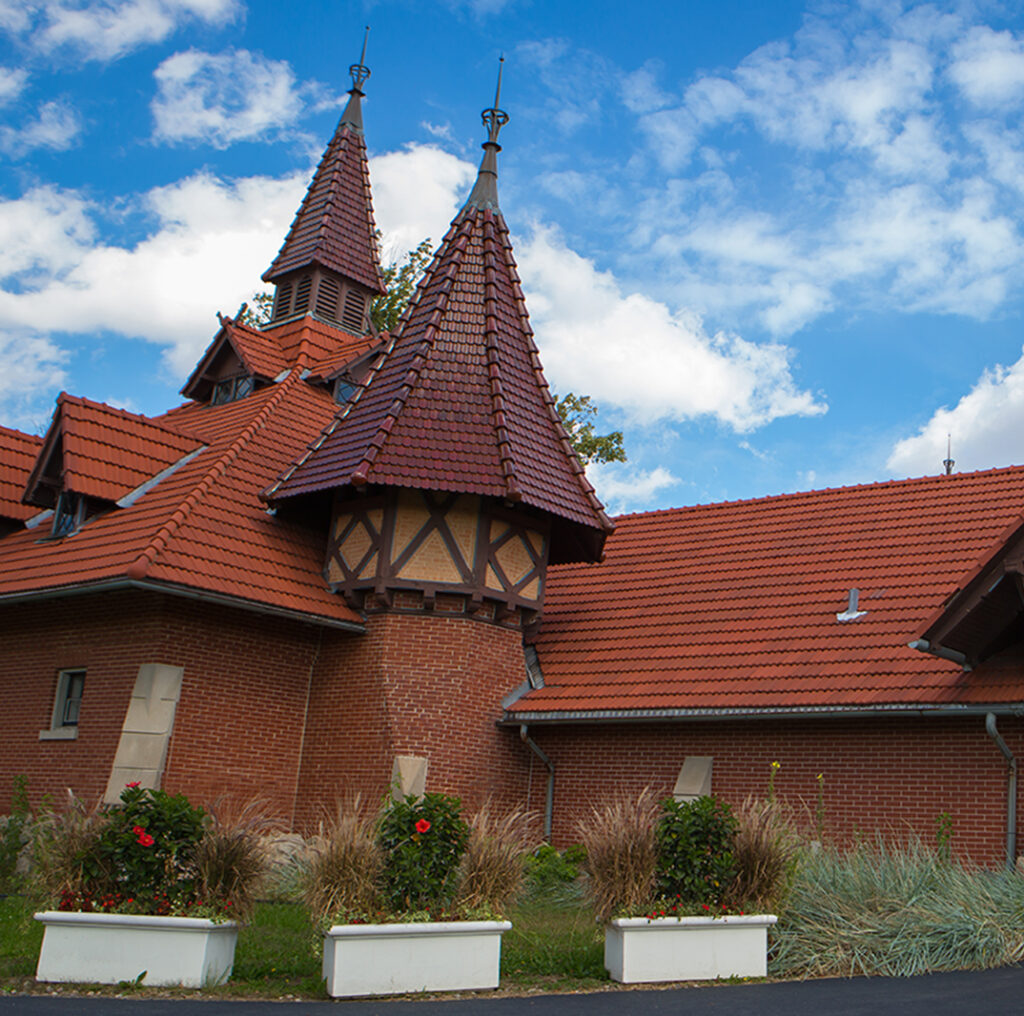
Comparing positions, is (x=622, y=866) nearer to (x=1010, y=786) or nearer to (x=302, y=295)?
(x=1010, y=786)

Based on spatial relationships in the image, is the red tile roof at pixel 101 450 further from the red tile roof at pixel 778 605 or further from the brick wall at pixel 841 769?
the brick wall at pixel 841 769

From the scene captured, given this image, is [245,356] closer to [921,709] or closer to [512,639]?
[512,639]

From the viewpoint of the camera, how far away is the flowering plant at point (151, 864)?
337 inches

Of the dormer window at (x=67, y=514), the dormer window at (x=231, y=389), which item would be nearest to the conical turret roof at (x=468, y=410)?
the dormer window at (x=67, y=514)

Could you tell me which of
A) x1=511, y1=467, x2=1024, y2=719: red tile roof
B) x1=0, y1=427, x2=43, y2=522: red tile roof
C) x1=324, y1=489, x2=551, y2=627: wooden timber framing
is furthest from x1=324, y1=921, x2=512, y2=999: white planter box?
x1=0, y1=427, x2=43, y2=522: red tile roof

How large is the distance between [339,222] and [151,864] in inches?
718

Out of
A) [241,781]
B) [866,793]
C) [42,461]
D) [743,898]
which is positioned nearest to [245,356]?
[42,461]

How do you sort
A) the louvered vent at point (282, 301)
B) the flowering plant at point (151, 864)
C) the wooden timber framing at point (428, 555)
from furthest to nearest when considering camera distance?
1. the louvered vent at point (282, 301)
2. the wooden timber framing at point (428, 555)
3. the flowering plant at point (151, 864)


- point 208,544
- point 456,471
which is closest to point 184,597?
point 208,544

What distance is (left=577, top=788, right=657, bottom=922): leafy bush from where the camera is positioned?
362 inches

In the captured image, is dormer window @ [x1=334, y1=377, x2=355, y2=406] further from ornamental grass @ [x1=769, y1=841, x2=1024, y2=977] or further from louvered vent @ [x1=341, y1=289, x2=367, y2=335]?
ornamental grass @ [x1=769, y1=841, x2=1024, y2=977]

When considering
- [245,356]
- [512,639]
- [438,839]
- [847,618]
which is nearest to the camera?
[438,839]

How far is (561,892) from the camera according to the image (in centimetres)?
1314

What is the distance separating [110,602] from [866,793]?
32.0 feet
